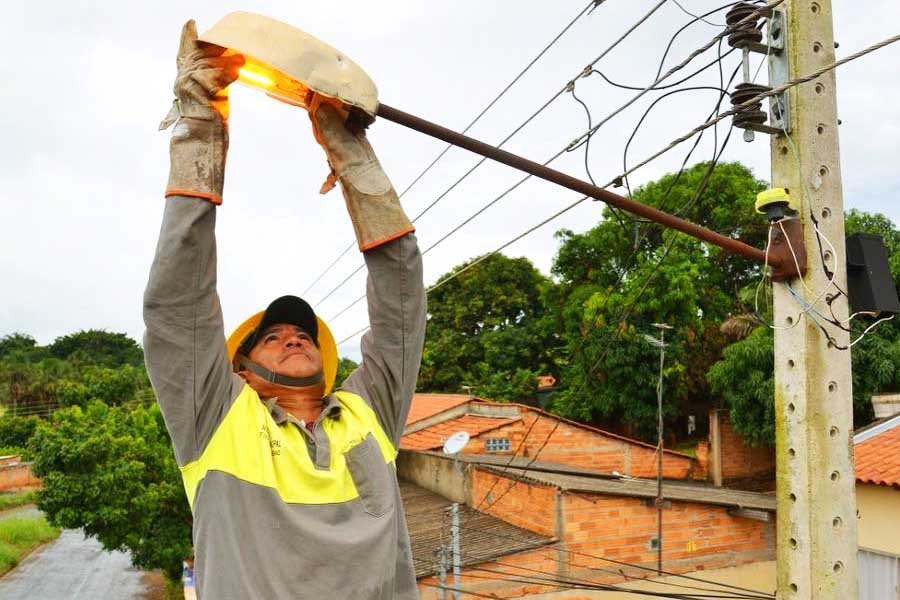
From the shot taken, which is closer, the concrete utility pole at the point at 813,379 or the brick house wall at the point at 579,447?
the concrete utility pole at the point at 813,379

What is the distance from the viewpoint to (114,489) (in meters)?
16.0

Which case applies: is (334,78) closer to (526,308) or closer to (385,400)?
(385,400)

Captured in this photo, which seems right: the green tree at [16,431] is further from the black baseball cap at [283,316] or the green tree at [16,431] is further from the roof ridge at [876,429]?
the black baseball cap at [283,316]

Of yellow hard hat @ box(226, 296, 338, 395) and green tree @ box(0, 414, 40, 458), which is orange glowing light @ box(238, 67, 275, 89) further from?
green tree @ box(0, 414, 40, 458)

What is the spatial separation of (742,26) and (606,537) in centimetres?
1049

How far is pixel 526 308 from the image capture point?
34.3 meters

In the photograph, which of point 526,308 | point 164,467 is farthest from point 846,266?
point 526,308

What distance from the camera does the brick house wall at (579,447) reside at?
20.0 m

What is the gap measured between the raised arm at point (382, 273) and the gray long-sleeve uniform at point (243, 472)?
28 centimetres

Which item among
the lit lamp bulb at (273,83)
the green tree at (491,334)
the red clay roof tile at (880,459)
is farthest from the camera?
the green tree at (491,334)

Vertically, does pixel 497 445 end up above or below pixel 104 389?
below

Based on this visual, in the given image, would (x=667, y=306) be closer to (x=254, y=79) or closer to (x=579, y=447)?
(x=579, y=447)

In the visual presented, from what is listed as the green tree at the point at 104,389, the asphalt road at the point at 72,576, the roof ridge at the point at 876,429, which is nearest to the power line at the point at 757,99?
the roof ridge at the point at 876,429

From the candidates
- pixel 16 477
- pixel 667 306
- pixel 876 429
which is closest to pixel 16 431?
pixel 16 477
